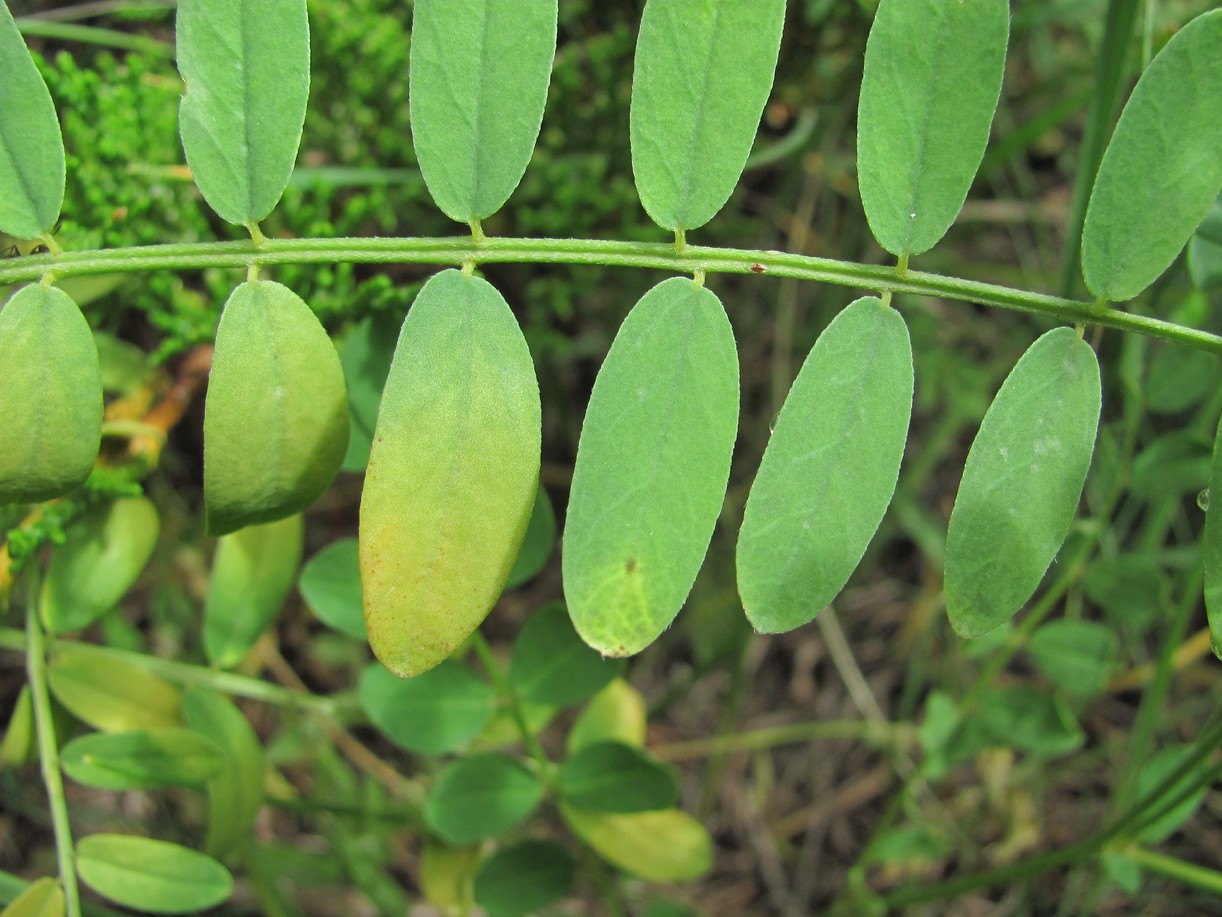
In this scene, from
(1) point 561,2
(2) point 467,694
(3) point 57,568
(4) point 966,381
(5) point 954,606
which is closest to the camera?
(5) point 954,606

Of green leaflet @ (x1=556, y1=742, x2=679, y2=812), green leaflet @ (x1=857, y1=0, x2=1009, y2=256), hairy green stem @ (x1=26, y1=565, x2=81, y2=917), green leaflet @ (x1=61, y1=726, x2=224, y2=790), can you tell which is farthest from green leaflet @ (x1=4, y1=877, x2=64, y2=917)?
green leaflet @ (x1=857, y1=0, x2=1009, y2=256)

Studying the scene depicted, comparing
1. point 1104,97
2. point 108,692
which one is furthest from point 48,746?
point 1104,97

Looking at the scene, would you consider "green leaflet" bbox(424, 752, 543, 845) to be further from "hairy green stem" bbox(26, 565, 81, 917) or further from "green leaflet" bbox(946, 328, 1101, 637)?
"green leaflet" bbox(946, 328, 1101, 637)

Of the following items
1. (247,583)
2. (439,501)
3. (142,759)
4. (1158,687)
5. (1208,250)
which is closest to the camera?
(439,501)

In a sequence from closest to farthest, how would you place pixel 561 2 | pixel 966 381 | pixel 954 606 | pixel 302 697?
pixel 954 606
pixel 302 697
pixel 561 2
pixel 966 381

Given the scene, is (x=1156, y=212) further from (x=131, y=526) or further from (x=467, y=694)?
(x=131, y=526)

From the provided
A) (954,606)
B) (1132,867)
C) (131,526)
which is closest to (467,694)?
(131,526)

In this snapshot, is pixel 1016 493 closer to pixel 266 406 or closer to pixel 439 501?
pixel 439 501
